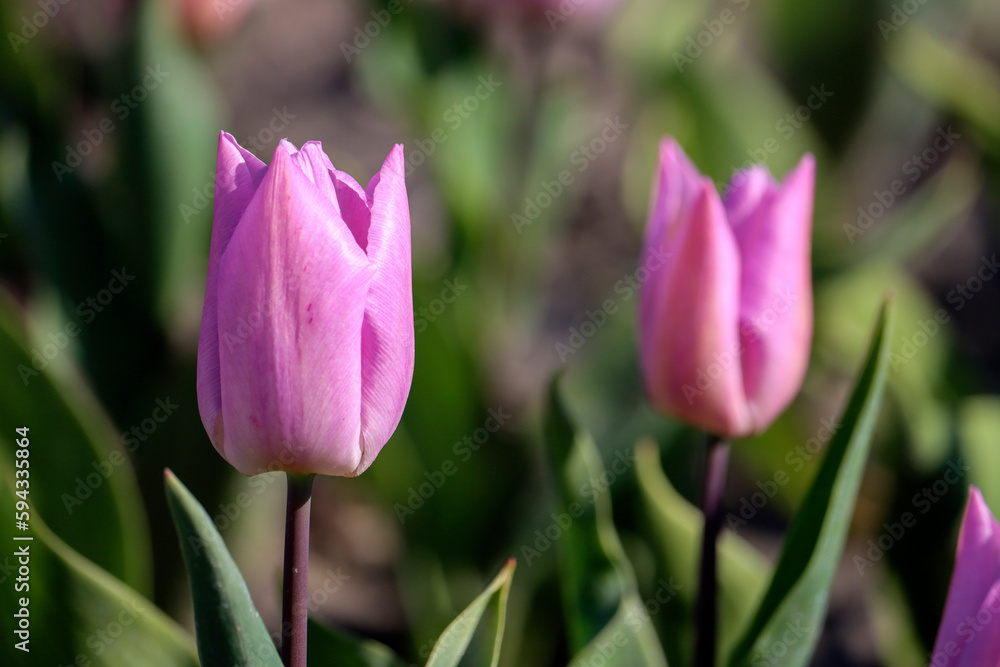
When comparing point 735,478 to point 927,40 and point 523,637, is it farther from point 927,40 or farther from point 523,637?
point 927,40

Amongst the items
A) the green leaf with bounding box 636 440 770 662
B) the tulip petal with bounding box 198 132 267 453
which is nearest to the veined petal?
the green leaf with bounding box 636 440 770 662

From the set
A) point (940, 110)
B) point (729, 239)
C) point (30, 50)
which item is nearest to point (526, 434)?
point (729, 239)

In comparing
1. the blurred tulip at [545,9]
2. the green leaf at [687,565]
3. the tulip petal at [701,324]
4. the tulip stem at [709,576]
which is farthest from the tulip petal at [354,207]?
the blurred tulip at [545,9]

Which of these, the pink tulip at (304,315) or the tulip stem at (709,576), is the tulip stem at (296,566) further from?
the tulip stem at (709,576)

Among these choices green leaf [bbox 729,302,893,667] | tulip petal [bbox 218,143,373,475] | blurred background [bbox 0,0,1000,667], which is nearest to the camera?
tulip petal [bbox 218,143,373,475]

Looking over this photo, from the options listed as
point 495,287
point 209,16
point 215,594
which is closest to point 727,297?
point 215,594

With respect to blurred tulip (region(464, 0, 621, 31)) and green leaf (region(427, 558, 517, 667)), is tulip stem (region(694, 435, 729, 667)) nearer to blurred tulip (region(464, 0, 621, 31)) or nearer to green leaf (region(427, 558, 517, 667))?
green leaf (region(427, 558, 517, 667))

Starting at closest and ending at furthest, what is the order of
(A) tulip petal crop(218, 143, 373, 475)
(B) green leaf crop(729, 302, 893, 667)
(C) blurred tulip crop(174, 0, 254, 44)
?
(A) tulip petal crop(218, 143, 373, 475) → (B) green leaf crop(729, 302, 893, 667) → (C) blurred tulip crop(174, 0, 254, 44)
